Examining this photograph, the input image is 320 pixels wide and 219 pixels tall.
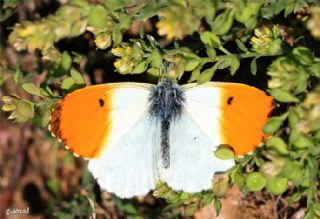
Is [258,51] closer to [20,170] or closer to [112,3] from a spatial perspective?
[112,3]

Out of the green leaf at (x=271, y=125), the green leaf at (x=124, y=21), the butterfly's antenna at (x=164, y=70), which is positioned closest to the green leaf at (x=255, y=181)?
the green leaf at (x=271, y=125)

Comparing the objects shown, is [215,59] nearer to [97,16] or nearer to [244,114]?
[244,114]

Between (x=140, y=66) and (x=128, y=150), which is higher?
(x=140, y=66)

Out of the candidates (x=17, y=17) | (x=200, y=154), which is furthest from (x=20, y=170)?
(x=200, y=154)

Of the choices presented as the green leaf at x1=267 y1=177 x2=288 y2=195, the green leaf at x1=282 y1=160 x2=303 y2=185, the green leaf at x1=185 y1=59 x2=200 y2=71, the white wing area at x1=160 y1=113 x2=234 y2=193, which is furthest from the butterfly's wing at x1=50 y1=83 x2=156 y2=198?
the green leaf at x1=282 y1=160 x2=303 y2=185

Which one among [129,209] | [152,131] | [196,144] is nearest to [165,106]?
[152,131]

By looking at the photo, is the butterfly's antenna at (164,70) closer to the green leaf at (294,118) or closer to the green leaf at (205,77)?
the green leaf at (205,77)

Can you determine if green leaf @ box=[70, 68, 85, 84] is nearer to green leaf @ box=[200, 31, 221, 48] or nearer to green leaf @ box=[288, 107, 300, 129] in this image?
green leaf @ box=[200, 31, 221, 48]
